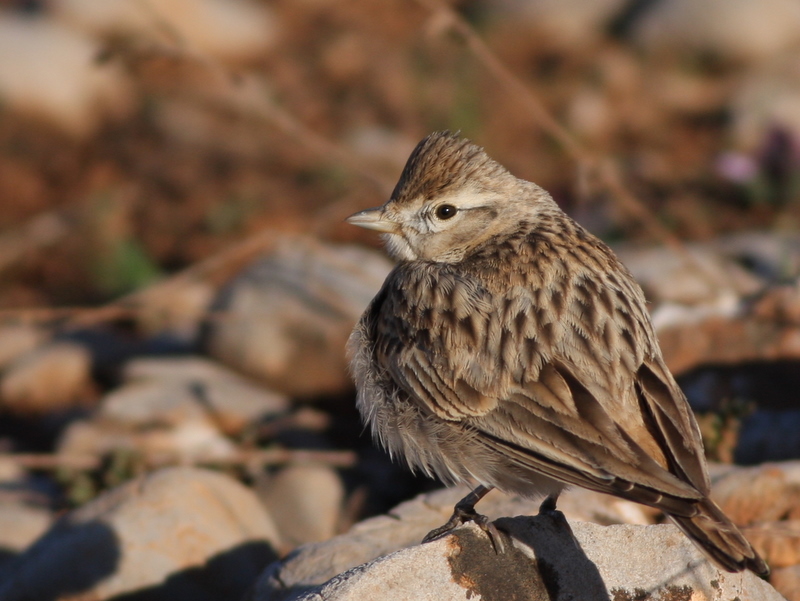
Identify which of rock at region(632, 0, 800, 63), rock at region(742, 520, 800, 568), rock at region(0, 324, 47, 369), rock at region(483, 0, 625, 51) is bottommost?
rock at region(742, 520, 800, 568)

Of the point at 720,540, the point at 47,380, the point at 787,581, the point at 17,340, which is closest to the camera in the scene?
the point at 720,540

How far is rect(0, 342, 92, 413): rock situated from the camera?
7617 mm

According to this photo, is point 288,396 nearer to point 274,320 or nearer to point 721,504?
point 274,320

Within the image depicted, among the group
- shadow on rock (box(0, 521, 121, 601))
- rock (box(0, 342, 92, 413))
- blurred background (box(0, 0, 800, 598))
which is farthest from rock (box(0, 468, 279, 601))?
rock (box(0, 342, 92, 413))

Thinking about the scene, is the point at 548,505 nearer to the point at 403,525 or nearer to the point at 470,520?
the point at 470,520

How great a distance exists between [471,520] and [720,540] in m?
1.14

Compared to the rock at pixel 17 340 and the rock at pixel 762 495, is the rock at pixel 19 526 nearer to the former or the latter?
the rock at pixel 17 340

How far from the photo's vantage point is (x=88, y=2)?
13.4m

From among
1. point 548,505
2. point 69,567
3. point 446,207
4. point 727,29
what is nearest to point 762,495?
point 548,505

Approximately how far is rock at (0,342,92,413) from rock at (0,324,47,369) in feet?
0.74

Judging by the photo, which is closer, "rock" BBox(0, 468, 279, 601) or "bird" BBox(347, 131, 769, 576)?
"bird" BBox(347, 131, 769, 576)

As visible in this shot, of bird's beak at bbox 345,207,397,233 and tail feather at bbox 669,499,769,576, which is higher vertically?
bird's beak at bbox 345,207,397,233

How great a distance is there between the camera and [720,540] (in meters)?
3.12

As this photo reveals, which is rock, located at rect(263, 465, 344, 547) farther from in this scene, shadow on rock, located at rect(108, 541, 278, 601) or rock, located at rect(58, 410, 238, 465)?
shadow on rock, located at rect(108, 541, 278, 601)
